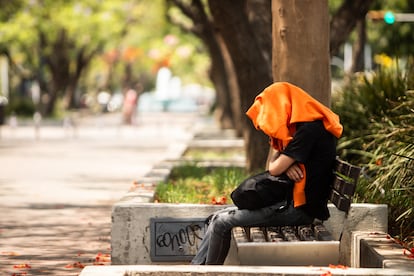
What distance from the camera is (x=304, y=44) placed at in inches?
421

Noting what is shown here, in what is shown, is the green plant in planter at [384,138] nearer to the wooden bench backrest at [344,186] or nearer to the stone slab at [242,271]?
the wooden bench backrest at [344,186]

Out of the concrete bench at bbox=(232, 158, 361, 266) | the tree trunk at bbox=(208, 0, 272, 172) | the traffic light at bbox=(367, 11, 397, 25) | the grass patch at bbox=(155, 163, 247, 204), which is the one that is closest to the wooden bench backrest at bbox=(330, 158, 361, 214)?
the concrete bench at bbox=(232, 158, 361, 266)

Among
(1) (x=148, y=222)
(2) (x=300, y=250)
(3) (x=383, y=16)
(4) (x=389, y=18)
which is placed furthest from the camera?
(3) (x=383, y=16)

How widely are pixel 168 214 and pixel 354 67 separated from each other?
1876 centimetres

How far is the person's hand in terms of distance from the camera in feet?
24.8

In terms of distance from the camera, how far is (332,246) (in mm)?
7332

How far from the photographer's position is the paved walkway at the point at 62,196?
10078 mm

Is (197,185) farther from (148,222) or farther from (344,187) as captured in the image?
(344,187)

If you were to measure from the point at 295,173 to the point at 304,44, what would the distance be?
3332 mm

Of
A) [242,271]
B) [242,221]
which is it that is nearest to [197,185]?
[242,221]

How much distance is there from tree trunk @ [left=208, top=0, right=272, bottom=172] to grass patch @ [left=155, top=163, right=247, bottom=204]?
18.7 inches

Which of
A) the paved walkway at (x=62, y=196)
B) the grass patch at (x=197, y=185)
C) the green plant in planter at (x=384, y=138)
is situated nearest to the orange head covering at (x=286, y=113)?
the green plant in planter at (x=384, y=138)

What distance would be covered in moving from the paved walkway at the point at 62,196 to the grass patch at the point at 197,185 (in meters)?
0.80

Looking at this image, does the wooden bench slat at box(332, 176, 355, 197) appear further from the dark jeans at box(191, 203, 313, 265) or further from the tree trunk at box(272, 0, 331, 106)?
the tree trunk at box(272, 0, 331, 106)
